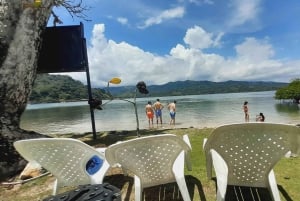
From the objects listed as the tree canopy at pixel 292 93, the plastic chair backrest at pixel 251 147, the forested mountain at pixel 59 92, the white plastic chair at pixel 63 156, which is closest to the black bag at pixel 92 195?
the white plastic chair at pixel 63 156

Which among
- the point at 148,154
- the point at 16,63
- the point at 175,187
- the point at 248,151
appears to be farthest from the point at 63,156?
the point at 16,63

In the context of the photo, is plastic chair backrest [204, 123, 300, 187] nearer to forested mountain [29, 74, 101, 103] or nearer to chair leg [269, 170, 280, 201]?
chair leg [269, 170, 280, 201]

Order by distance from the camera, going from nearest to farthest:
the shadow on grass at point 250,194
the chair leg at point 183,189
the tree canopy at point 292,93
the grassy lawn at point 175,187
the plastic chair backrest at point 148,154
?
1. the plastic chair backrest at point 148,154
2. the chair leg at point 183,189
3. the shadow on grass at point 250,194
4. the grassy lawn at point 175,187
5. the tree canopy at point 292,93

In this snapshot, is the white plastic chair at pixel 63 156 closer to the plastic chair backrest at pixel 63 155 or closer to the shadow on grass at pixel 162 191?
the plastic chair backrest at pixel 63 155

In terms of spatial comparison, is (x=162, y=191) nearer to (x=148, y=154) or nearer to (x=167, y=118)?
(x=148, y=154)

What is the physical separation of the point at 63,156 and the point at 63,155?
0.05 feet

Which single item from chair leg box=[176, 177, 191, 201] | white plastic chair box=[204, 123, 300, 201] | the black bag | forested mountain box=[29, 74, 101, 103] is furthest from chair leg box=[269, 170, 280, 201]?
forested mountain box=[29, 74, 101, 103]

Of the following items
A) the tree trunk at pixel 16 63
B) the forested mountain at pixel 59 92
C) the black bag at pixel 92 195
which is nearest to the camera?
the black bag at pixel 92 195

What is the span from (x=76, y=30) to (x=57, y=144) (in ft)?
20.5

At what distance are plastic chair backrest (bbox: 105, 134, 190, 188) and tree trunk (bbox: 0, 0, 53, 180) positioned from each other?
3.33m

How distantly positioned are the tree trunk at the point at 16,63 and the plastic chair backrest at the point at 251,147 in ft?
13.5

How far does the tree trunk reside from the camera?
5.64 m

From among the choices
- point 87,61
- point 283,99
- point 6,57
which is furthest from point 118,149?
point 283,99

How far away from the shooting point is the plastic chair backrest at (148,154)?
2.67 metres
